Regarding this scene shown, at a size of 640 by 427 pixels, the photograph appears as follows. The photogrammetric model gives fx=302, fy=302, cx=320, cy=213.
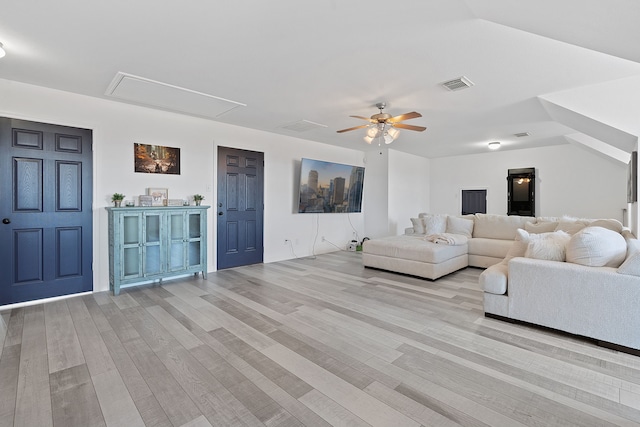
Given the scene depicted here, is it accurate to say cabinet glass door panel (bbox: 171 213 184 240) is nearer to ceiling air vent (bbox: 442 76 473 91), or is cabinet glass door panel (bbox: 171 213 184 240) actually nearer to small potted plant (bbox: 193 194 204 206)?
small potted plant (bbox: 193 194 204 206)

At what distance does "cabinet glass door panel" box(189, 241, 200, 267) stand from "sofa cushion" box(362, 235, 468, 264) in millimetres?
2674

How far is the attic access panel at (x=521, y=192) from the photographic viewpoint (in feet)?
23.0

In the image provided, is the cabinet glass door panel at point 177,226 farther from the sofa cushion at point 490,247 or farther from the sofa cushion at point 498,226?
the sofa cushion at point 498,226

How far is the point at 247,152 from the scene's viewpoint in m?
5.44

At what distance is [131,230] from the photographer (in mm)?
3975

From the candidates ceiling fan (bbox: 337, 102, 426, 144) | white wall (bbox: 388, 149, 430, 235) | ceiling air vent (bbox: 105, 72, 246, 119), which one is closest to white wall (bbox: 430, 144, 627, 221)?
white wall (bbox: 388, 149, 430, 235)

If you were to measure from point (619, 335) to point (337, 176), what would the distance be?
5.06 m

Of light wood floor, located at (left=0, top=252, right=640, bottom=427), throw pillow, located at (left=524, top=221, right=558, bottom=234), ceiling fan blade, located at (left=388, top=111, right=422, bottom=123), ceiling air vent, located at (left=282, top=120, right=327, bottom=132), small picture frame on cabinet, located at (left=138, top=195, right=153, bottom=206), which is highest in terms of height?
ceiling air vent, located at (left=282, top=120, right=327, bottom=132)

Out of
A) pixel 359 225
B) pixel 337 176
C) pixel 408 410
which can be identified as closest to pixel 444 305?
pixel 408 410

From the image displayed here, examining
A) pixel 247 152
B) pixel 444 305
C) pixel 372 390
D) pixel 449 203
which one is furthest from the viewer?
pixel 449 203

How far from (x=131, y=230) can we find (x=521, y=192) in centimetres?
795

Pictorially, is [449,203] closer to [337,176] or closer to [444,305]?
[337,176]

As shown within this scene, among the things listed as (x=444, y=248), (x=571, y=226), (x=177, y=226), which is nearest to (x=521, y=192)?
(x=571, y=226)

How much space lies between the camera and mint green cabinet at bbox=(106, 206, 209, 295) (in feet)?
12.5
